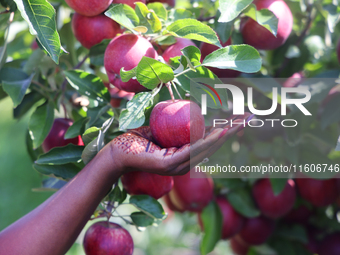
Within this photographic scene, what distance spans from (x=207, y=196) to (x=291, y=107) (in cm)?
35

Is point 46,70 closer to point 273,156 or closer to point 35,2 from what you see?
point 35,2

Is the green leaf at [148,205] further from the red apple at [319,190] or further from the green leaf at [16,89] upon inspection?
the red apple at [319,190]

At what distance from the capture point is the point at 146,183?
2.03ft

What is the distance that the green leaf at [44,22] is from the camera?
53 centimetres

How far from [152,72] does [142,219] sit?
289 millimetres

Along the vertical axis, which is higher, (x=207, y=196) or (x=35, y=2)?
(x=35, y=2)

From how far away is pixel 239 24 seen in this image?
0.78 metres

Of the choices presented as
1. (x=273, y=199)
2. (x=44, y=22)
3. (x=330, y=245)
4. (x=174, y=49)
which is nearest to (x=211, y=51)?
(x=174, y=49)

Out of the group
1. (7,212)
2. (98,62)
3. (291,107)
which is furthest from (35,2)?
(7,212)

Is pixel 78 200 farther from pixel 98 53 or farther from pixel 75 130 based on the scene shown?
pixel 98 53

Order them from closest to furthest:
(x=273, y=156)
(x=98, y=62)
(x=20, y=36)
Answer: (x=98, y=62) < (x=273, y=156) < (x=20, y=36)

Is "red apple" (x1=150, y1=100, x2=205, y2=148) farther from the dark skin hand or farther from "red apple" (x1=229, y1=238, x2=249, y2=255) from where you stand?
"red apple" (x1=229, y1=238, x2=249, y2=255)

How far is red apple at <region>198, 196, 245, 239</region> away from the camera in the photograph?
100 cm

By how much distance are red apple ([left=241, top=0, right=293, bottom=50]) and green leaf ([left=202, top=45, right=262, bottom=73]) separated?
0.22 m
